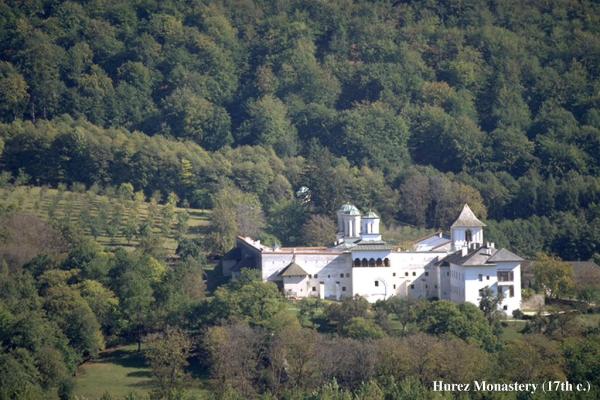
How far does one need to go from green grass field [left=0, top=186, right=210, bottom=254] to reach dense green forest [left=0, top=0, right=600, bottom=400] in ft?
0.62

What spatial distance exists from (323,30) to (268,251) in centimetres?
5260

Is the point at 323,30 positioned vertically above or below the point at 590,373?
above

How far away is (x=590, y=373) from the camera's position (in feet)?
180

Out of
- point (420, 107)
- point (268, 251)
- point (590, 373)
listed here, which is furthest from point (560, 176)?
point (590, 373)

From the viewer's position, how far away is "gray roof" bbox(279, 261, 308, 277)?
214 feet

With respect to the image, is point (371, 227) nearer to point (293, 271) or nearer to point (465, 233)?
point (465, 233)

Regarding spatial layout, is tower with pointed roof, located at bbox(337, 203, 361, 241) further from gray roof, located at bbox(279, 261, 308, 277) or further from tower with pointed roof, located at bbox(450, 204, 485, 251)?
gray roof, located at bbox(279, 261, 308, 277)

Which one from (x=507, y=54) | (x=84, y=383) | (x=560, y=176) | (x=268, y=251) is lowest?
(x=84, y=383)

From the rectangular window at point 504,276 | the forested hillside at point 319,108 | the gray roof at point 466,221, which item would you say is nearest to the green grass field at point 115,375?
the forested hillside at point 319,108

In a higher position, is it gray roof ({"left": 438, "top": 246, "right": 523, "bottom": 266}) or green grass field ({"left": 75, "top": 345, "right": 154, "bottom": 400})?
gray roof ({"left": 438, "top": 246, "right": 523, "bottom": 266})

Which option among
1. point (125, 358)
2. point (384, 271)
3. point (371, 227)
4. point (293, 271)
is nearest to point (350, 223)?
point (371, 227)

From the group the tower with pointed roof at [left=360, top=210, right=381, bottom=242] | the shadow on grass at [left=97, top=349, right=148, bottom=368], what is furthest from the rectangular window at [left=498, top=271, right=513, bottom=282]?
the shadow on grass at [left=97, top=349, right=148, bottom=368]

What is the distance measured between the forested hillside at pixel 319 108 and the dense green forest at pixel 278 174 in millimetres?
166

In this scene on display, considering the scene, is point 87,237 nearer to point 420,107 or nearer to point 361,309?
point 361,309
